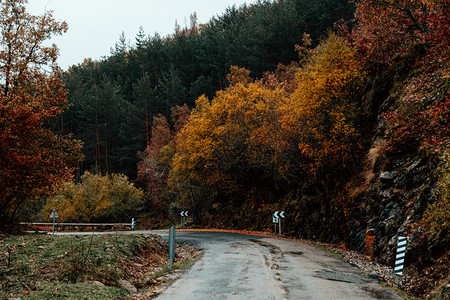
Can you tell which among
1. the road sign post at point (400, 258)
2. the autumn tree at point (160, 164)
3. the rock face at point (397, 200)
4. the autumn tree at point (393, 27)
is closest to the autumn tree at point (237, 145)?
the autumn tree at point (160, 164)

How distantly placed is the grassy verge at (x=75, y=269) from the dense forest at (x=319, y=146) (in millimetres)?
5065

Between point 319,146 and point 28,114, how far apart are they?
16327 mm

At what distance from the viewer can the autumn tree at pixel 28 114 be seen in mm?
14844

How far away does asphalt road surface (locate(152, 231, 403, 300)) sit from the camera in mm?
8195

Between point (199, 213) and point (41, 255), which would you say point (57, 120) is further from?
point (41, 255)

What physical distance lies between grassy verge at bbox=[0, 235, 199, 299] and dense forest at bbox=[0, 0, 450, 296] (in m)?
5.06

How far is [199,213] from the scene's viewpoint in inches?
1596

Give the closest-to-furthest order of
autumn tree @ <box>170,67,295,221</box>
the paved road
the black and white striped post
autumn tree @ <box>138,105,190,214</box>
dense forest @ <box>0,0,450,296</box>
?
the paved road, the black and white striped post, dense forest @ <box>0,0,450,296</box>, autumn tree @ <box>170,67,295,221</box>, autumn tree @ <box>138,105,190,214</box>

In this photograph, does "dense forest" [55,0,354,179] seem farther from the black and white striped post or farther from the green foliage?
the black and white striped post

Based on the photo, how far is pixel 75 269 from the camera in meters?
9.52

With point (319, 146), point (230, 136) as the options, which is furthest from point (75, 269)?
point (230, 136)

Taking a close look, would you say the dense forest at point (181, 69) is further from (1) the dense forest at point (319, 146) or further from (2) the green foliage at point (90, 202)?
(2) the green foliage at point (90, 202)

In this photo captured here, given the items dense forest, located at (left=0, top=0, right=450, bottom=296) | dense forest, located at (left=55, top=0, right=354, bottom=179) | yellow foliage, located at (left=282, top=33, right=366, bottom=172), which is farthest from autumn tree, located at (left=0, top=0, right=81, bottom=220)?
dense forest, located at (left=55, top=0, right=354, bottom=179)

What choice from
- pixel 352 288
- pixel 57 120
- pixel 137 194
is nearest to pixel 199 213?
pixel 137 194
